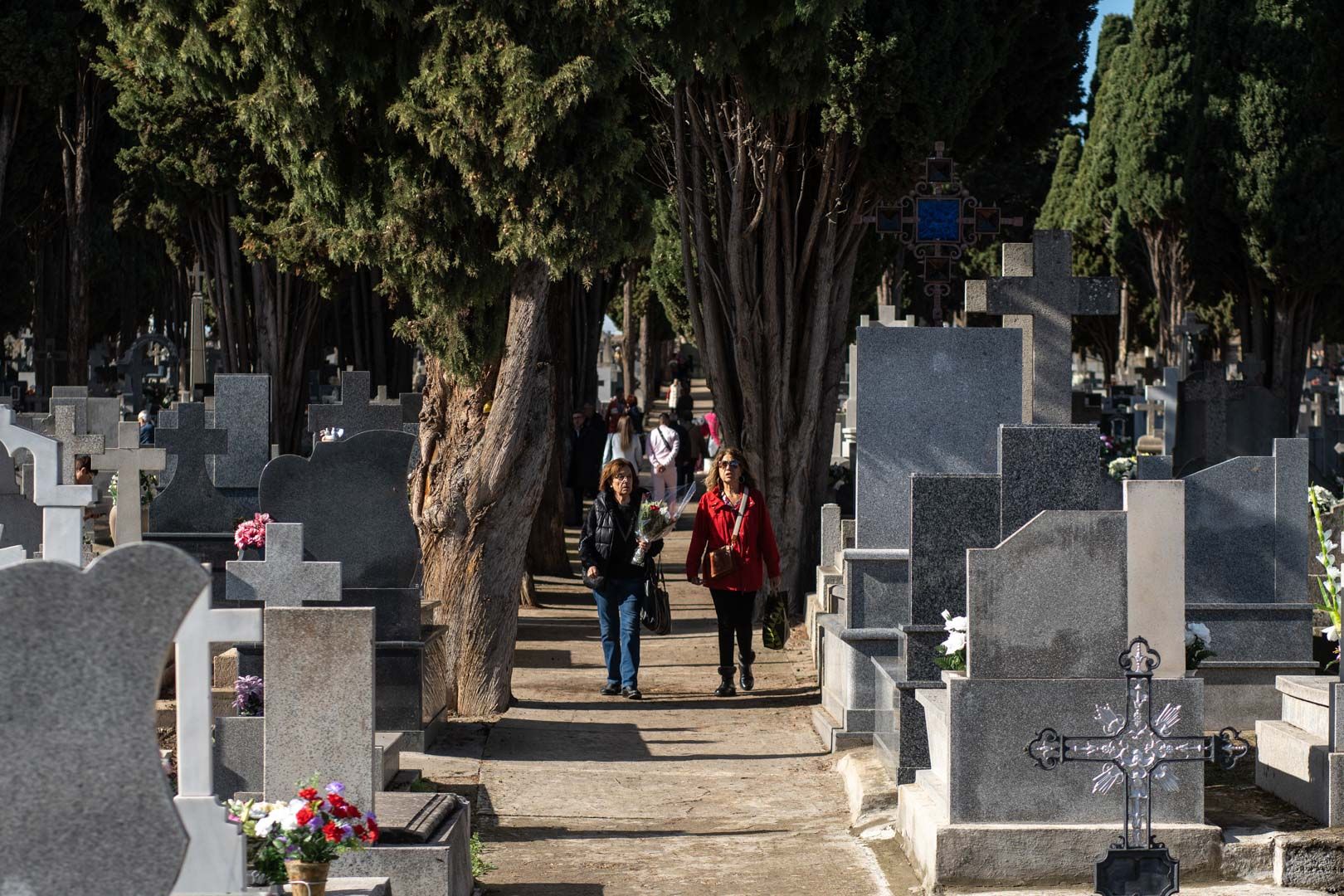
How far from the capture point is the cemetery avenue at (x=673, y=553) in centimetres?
573

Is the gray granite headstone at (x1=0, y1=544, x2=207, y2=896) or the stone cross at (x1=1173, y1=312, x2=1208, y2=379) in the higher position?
the stone cross at (x1=1173, y1=312, x2=1208, y2=379)

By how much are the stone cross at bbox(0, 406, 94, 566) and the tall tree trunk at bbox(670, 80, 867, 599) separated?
24.9 feet

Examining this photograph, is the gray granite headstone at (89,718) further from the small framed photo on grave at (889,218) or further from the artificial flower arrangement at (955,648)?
the small framed photo on grave at (889,218)

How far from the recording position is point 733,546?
427 inches

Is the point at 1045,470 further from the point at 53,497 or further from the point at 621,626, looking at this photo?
the point at 621,626

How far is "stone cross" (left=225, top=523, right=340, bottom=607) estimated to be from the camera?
7.05 metres

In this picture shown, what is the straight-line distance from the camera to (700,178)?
1374 cm

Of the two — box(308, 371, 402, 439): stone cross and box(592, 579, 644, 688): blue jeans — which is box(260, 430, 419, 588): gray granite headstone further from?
box(308, 371, 402, 439): stone cross

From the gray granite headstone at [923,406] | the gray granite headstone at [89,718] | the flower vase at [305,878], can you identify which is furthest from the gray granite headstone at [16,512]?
the gray granite headstone at [89,718]

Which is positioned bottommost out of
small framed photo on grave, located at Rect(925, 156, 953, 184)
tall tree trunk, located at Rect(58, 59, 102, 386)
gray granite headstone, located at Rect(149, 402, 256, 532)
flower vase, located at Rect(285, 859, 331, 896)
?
flower vase, located at Rect(285, 859, 331, 896)

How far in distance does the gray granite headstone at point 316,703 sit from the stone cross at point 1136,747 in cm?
247

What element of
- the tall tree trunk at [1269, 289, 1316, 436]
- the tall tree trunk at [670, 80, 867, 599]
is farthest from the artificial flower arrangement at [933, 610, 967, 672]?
the tall tree trunk at [1269, 289, 1316, 436]

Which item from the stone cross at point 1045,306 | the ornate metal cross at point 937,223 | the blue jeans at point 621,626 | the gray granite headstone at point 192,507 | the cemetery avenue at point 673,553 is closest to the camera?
the cemetery avenue at point 673,553

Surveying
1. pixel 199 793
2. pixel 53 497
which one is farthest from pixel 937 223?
pixel 199 793
